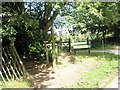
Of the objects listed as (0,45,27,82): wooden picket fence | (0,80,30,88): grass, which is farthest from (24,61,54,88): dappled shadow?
(0,45,27,82): wooden picket fence

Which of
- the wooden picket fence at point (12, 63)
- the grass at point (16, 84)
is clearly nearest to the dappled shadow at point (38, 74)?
the grass at point (16, 84)

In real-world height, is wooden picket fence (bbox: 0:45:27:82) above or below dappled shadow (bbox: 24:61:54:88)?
above

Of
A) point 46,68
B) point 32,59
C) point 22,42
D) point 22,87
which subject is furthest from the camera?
point 32,59

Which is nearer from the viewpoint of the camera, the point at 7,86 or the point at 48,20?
the point at 7,86

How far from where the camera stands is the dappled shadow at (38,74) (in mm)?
3238

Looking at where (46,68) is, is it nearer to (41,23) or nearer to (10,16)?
(41,23)

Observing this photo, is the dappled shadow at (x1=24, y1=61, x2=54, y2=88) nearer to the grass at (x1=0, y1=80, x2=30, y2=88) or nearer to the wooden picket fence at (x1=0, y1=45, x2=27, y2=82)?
the grass at (x1=0, y1=80, x2=30, y2=88)

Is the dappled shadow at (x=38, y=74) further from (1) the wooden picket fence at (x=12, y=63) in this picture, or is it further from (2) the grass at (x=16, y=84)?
(1) the wooden picket fence at (x=12, y=63)

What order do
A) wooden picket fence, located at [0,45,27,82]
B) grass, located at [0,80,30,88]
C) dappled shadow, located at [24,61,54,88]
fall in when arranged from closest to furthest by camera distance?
grass, located at [0,80,30,88] → dappled shadow, located at [24,61,54,88] → wooden picket fence, located at [0,45,27,82]

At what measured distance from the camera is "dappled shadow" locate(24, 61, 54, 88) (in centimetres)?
324

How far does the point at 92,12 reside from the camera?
3.51m

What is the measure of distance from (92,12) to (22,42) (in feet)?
8.48

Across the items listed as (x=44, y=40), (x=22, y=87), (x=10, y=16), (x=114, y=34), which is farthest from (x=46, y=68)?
(x=114, y=34)

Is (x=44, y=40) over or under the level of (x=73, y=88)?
over
